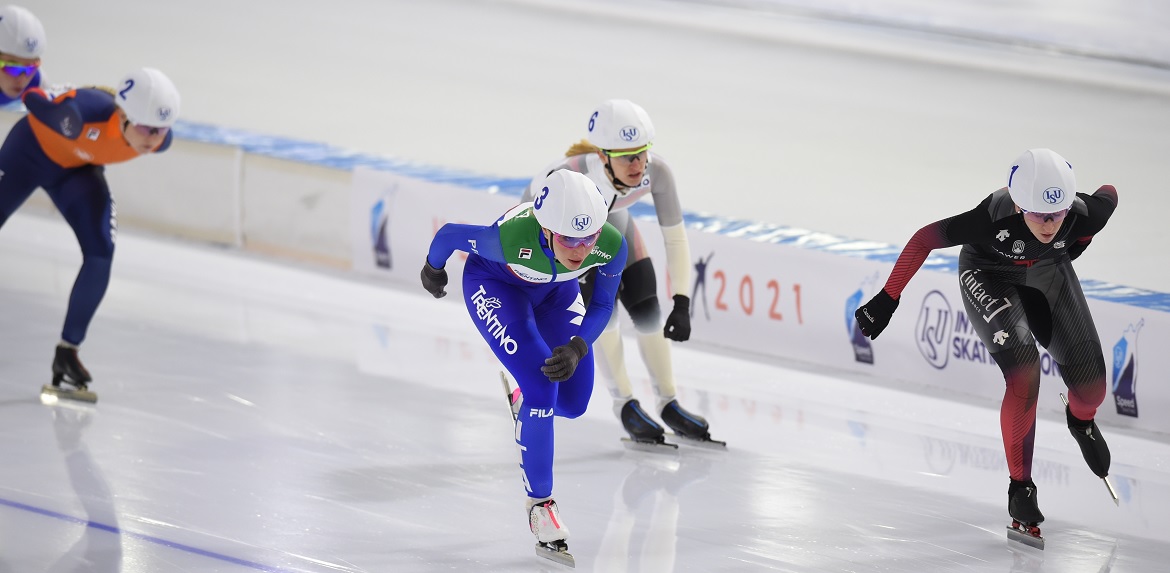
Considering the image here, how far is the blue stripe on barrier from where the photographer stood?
6180mm

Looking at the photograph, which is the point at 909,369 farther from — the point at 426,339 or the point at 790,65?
the point at 790,65

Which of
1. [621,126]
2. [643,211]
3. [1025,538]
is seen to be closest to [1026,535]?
[1025,538]

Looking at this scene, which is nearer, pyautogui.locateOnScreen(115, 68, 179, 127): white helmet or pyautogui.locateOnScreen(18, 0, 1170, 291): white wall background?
pyautogui.locateOnScreen(115, 68, 179, 127): white helmet

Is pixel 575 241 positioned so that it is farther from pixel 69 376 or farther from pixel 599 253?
pixel 69 376

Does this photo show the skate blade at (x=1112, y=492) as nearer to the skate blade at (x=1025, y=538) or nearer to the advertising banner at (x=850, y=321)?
the skate blade at (x=1025, y=538)

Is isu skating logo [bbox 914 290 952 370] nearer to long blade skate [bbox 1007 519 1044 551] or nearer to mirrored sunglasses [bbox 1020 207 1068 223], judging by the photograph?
long blade skate [bbox 1007 519 1044 551]

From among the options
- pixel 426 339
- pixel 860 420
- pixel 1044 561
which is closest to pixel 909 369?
pixel 860 420

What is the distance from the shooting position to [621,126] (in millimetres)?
5055

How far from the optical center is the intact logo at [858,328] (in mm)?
6520

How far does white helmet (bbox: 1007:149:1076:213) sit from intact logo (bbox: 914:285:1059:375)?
1895 millimetres

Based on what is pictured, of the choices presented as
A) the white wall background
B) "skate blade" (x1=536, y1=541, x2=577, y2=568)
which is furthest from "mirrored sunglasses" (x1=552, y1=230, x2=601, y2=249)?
the white wall background

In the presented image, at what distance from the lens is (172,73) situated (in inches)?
465

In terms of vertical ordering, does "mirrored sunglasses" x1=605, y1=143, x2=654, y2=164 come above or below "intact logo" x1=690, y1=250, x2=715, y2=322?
above

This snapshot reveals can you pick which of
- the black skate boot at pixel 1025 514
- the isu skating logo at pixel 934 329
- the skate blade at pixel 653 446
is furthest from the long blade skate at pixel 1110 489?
the skate blade at pixel 653 446
